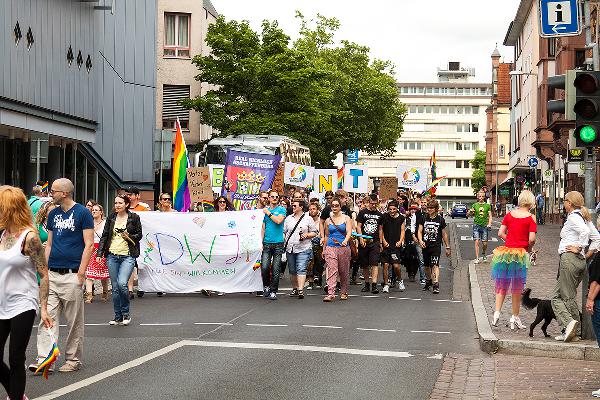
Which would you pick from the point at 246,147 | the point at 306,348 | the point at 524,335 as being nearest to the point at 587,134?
the point at 524,335

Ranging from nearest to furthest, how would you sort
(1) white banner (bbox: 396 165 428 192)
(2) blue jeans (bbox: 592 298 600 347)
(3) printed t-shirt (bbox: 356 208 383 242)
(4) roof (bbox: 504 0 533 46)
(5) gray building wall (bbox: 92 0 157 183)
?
1. (2) blue jeans (bbox: 592 298 600 347)
2. (3) printed t-shirt (bbox: 356 208 383 242)
3. (5) gray building wall (bbox: 92 0 157 183)
4. (1) white banner (bbox: 396 165 428 192)
5. (4) roof (bbox: 504 0 533 46)

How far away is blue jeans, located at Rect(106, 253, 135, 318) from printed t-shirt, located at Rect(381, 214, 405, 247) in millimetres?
7717

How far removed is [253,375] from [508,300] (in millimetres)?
8985

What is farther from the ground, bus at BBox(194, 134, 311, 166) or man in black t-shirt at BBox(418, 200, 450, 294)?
bus at BBox(194, 134, 311, 166)

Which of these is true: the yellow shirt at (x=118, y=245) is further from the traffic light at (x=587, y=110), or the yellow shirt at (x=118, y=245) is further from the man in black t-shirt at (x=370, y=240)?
the man in black t-shirt at (x=370, y=240)

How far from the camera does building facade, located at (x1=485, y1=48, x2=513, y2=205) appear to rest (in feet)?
434

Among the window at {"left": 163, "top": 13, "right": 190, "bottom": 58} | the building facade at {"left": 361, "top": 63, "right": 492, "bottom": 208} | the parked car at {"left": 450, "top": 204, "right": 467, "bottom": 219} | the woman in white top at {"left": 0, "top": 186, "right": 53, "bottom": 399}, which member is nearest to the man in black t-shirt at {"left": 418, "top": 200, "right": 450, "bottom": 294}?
the woman in white top at {"left": 0, "top": 186, "right": 53, "bottom": 399}

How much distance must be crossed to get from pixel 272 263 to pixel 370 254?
98.3 inches

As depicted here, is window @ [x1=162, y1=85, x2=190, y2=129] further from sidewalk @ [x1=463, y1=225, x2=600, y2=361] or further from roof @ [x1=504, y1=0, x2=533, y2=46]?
sidewalk @ [x1=463, y1=225, x2=600, y2=361]

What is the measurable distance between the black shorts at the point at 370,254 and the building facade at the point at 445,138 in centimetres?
15578

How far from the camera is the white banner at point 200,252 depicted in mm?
20500

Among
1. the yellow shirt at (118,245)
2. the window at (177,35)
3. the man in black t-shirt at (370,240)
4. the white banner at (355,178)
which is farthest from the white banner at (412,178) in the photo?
the yellow shirt at (118,245)

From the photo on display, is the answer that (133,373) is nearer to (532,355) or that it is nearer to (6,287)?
(6,287)

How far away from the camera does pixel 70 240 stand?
11289 millimetres
